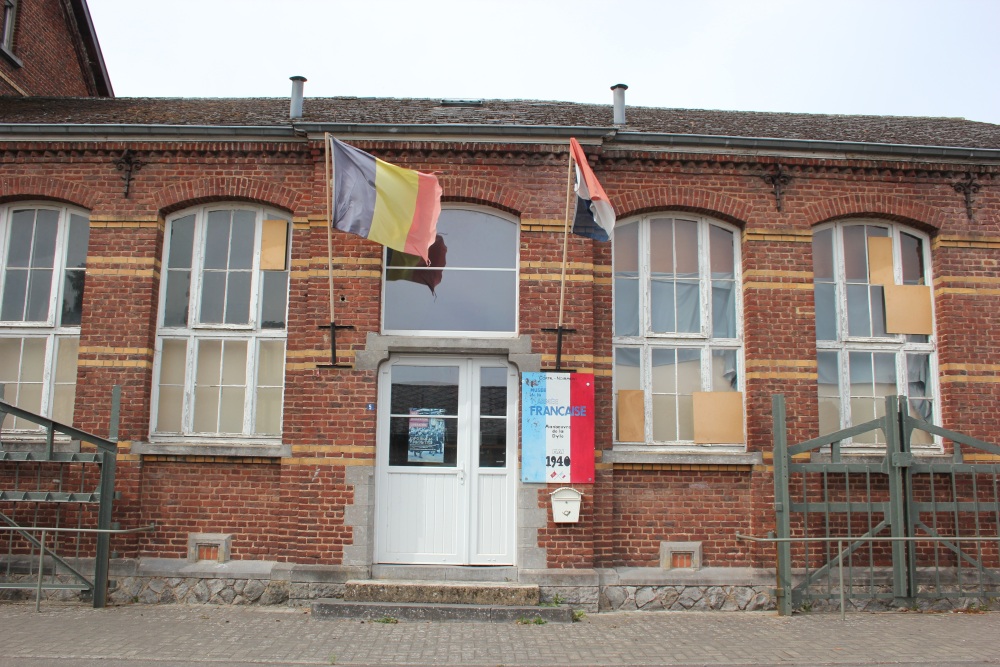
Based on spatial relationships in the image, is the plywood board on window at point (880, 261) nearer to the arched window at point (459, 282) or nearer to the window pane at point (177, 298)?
the arched window at point (459, 282)

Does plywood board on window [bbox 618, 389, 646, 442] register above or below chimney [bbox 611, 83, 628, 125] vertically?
below

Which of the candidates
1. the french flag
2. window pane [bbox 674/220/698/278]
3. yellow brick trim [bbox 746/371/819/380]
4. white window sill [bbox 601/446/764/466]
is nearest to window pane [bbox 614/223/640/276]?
window pane [bbox 674/220/698/278]

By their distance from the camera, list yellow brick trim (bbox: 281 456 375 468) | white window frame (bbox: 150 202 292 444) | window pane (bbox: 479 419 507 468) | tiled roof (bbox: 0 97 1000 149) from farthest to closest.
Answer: tiled roof (bbox: 0 97 1000 149) → white window frame (bbox: 150 202 292 444) → window pane (bbox: 479 419 507 468) → yellow brick trim (bbox: 281 456 375 468)

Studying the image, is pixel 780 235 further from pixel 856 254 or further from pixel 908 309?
pixel 908 309

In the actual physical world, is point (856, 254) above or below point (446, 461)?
above

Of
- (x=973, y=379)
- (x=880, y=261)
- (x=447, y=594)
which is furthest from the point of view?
(x=880, y=261)

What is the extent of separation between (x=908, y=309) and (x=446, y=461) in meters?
5.71

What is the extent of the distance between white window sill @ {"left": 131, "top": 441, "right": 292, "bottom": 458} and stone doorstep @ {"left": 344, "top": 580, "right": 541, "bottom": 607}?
180 cm

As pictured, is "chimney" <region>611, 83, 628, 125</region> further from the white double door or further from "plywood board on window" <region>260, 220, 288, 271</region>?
"plywood board on window" <region>260, 220, 288, 271</region>

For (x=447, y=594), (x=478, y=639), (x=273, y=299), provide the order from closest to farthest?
(x=478, y=639)
(x=447, y=594)
(x=273, y=299)

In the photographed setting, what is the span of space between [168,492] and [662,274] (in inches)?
242

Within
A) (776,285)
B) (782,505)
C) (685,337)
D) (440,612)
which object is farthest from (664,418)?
(440,612)

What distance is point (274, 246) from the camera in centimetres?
952

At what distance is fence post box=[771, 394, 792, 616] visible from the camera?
8469 millimetres
